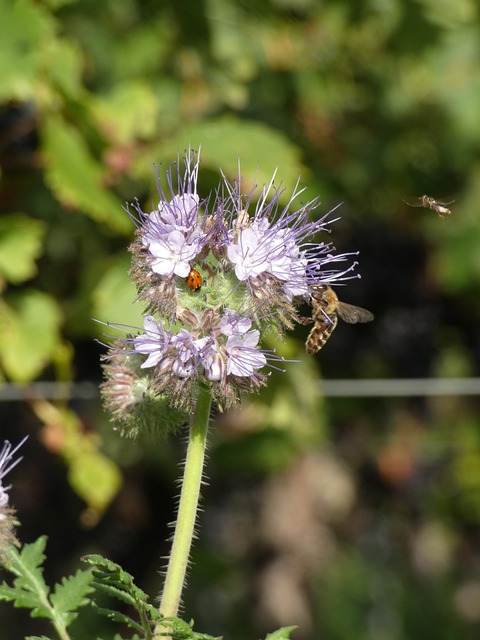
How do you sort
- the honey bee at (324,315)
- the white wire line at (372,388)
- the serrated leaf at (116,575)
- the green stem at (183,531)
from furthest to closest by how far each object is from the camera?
the white wire line at (372,388)
the honey bee at (324,315)
the green stem at (183,531)
the serrated leaf at (116,575)

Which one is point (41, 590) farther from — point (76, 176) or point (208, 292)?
point (76, 176)

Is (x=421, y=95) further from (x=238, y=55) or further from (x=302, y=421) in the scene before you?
(x=302, y=421)

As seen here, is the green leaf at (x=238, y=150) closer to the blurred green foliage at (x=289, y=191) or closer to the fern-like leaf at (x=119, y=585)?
the blurred green foliage at (x=289, y=191)

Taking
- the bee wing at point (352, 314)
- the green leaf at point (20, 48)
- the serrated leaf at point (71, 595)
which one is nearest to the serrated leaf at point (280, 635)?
the serrated leaf at point (71, 595)

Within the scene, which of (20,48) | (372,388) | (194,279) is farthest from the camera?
(372,388)

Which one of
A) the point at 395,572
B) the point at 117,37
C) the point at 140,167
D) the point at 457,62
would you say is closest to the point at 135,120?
the point at 140,167

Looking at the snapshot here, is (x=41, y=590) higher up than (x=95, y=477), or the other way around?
(x=95, y=477)

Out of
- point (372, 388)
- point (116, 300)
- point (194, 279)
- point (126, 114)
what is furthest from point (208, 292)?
point (372, 388)
